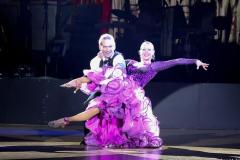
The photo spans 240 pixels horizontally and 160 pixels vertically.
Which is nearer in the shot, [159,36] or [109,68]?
[109,68]

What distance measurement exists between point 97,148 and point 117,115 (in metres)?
0.45

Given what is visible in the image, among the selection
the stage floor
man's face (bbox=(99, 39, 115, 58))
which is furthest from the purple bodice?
the stage floor

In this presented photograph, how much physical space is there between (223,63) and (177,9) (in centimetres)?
112

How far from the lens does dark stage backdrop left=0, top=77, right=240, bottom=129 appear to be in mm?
8914

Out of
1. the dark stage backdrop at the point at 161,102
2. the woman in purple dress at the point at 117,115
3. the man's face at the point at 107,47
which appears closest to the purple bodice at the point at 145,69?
the woman in purple dress at the point at 117,115

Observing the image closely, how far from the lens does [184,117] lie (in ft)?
29.4

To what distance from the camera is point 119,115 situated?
20.8 feet

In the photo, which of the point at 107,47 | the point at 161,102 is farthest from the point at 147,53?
the point at 161,102

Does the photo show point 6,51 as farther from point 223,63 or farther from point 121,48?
point 223,63

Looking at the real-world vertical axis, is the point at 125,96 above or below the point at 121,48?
below

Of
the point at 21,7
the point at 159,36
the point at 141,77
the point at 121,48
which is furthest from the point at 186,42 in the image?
the point at 21,7

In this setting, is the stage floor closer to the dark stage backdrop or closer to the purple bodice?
the dark stage backdrop

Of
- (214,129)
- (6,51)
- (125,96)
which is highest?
(6,51)

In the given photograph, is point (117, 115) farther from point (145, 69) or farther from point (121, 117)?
point (145, 69)
